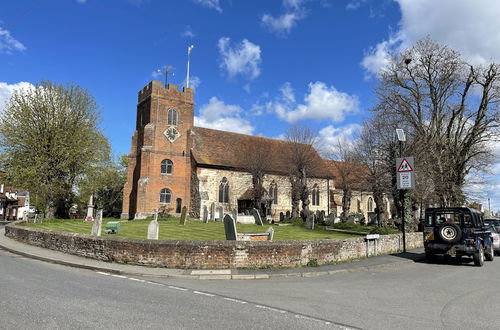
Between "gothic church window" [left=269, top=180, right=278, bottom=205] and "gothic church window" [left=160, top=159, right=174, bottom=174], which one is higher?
"gothic church window" [left=160, top=159, right=174, bottom=174]

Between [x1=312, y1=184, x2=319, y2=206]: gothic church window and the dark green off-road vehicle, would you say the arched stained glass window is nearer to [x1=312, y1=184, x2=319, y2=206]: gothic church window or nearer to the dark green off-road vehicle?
[x1=312, y1=184, x2=319, y2=206]: gothic church window

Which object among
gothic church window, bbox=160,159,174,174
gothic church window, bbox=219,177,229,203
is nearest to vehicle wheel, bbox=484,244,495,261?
gothic church window, bbox=219,177,229,203

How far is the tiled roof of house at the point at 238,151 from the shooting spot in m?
38.0

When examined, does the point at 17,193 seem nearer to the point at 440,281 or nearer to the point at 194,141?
the point at 194,141

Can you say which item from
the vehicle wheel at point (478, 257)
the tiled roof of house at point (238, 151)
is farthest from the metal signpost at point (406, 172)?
the tiled roof of house at point (238, 151)

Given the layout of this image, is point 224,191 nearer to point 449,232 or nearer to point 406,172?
point 406,172

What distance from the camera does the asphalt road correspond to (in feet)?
17.8

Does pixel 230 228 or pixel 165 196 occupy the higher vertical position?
pixel 165 196

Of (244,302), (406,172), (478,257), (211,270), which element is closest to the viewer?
(244,302)

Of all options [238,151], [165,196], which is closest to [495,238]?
[238,151]

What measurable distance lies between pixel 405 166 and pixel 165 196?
2659cm

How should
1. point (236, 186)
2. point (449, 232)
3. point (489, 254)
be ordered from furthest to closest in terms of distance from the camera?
1. point (236, 186)
2. point (489, 254)
3. point (449, 232)

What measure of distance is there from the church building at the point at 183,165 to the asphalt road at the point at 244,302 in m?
26.1

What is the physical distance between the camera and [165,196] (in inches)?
1447
